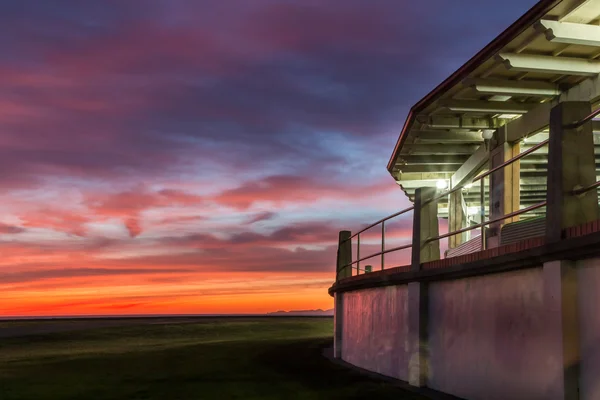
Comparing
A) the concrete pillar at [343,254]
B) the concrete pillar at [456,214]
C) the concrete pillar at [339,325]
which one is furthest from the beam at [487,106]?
the concrete pillar at [339,325]

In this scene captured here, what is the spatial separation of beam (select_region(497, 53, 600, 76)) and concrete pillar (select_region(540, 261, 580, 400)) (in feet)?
14.7

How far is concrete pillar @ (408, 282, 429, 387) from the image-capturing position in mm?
9680

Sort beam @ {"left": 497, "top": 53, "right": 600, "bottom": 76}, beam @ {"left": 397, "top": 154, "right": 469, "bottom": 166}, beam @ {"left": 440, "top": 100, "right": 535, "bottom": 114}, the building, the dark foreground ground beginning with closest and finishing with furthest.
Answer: the building < beam @ {"left": 497, "top": 53, "right": 600, "bottom": 76} < the dark foreground ground < beam @ {"left": 440, "top": 100, "right": 535, "bottom": 114} < beam @ {"left": 397, "top": 154, "right": 469, "bottom": 166}

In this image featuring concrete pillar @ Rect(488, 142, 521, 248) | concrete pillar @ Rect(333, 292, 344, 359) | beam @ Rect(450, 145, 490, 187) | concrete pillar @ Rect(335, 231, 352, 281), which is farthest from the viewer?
concrete pillar @ Rect(335, 231, 352, 281)

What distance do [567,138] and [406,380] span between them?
5.14 m

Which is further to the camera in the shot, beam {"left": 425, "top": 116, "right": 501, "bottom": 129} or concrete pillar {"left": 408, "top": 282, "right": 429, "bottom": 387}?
beam {"left": 425, "top": 116, "right": 501, "bottom": 129}

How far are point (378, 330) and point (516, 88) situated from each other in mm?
4777

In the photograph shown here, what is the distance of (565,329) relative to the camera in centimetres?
612

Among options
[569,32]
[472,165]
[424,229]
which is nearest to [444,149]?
[472,165]

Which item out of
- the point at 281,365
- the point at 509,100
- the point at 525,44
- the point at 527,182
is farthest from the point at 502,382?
the point at 527,182

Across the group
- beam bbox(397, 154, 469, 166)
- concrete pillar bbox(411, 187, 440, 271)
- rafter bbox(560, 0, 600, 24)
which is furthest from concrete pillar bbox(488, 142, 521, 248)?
rafter bbox(560, 0, 600, 24)

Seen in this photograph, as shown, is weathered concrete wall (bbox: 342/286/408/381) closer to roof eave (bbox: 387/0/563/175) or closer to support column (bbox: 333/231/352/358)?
support column (bbox: 333/231/352/358)

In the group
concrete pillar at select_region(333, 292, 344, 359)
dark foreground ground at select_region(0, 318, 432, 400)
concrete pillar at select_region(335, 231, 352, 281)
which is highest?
concrete pillar at select_region(335, 231, 352, 281)

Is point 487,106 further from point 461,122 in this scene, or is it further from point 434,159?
point 434,159
